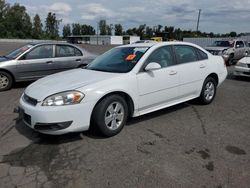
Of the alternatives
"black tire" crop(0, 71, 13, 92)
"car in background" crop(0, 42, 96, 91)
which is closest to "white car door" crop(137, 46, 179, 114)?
"car in background" crop(0, 42, 96, 91)

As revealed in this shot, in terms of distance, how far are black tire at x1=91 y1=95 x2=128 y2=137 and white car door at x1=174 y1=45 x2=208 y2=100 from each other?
1573 millimetres

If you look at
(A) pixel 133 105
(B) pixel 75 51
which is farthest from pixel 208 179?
(B) pixel 75 51

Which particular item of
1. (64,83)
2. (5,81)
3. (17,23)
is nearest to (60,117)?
(64,83)

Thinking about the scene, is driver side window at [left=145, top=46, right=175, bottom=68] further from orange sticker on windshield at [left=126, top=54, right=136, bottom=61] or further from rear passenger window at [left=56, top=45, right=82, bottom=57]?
rear passenger window at [left=56, top=45, right=82, bottom=57]

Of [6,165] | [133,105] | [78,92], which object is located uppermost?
[78,92]

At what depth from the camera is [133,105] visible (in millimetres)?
4566

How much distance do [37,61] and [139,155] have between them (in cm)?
580

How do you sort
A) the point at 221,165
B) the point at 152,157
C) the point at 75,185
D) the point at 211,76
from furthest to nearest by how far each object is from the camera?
the point at 211,76
the point at 152,157
the point at 221,165
the point at 75,185

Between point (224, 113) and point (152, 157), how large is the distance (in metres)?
2.71

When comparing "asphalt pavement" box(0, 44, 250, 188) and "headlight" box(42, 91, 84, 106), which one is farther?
"headlight" box(42, 91, 84, 106)

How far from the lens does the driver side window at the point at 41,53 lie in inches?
325

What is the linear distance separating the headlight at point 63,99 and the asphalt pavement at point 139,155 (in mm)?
677

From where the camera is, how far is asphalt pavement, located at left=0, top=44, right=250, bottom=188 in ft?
10.1

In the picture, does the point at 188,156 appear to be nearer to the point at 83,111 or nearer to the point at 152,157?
the point at 152,157
